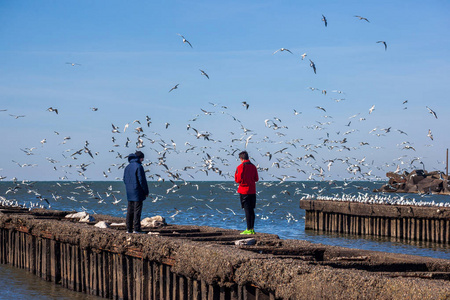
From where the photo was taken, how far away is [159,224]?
716 inches

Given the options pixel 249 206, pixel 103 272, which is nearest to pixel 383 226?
pixel 249 206

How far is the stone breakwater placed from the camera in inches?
309

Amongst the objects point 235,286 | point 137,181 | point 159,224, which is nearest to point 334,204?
point 159,224

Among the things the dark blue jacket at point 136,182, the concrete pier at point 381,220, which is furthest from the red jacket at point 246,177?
the concrete pier at point 381,220

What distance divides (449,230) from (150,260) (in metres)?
22.3

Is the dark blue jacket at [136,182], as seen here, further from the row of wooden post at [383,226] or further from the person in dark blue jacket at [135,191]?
the row of wooden post at [383,226]

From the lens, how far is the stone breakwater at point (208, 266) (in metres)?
7.86

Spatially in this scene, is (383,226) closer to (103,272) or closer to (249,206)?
(249,206)

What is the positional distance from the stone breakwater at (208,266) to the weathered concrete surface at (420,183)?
93607 millimetres

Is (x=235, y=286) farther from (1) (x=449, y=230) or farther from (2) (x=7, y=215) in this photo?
(1) (x=449, y=230)

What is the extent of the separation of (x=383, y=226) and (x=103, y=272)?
22.5 m

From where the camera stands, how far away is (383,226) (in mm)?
34094

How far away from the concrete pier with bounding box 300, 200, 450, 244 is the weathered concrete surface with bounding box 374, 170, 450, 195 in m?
69.8

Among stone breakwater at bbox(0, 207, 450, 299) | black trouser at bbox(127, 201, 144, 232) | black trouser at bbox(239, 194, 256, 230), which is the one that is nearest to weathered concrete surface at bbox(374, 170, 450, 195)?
black trouser at bbox(239, 194, 256, 230)
